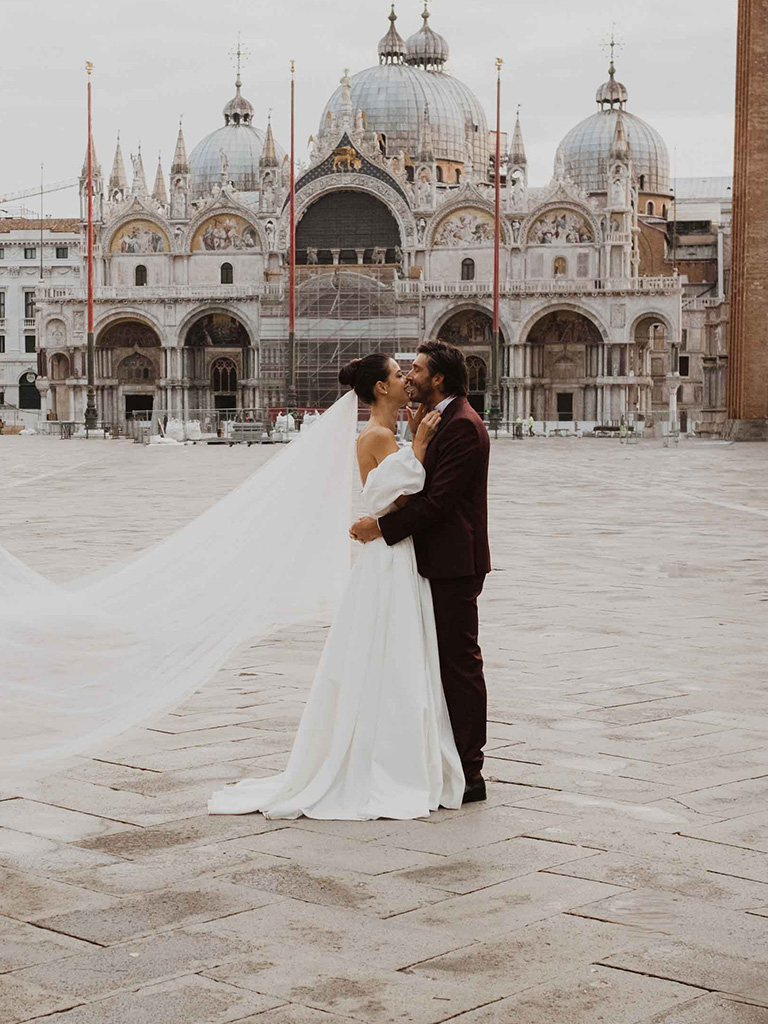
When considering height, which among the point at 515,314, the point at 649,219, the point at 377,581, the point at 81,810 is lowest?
the point at 81,810

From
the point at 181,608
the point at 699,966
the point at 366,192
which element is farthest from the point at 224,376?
the point at 699,966

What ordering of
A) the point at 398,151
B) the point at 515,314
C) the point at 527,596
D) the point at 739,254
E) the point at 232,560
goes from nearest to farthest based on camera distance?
1. the point at 232,560
2. the point at 527,596
3. the point at 739,254
4. the point at 515,314
5. the point at 398,151

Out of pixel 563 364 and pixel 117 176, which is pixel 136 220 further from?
pixel 563 364

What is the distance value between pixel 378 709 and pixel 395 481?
69 centimetres

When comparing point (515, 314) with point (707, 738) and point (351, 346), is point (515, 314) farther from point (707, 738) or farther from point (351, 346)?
point (707, 738)

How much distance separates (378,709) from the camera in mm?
4719

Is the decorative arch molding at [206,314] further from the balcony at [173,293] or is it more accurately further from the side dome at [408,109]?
the side dome at [408,109]

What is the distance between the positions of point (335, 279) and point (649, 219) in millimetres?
22584

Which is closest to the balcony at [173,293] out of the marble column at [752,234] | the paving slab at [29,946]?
the marble column at [752,234]

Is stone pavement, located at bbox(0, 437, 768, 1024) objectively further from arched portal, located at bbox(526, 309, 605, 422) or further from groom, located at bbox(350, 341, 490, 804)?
arched portal, located at bbox(526, 309, 605, 422)

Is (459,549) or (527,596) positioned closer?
(459,549)

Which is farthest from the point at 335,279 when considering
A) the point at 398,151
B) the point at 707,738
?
the point at 707,738

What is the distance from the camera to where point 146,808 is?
15.5 feet

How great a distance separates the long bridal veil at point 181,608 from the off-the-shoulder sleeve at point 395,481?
35 cm
